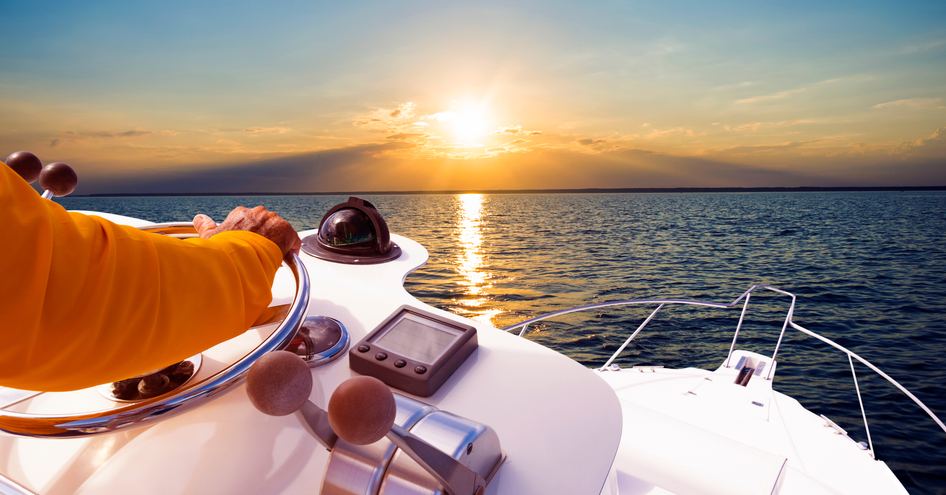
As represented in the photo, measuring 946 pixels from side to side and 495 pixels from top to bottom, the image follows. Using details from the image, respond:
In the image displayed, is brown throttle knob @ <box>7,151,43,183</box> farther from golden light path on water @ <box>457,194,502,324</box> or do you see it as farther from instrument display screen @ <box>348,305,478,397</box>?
golden light path on water @ <box>457,194,502,324</box>

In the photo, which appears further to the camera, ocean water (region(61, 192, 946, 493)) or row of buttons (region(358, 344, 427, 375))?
ocean water (region(61, 192, 946, 493))

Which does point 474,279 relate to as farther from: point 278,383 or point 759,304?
point 278,383

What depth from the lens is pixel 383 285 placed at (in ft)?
4.45

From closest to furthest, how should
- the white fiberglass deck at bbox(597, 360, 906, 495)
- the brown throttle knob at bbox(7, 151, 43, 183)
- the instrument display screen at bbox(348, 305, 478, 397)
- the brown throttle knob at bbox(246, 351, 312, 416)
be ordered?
the brown throttle knob at bbox(246, 351, 312, 416) < the instrument display screen at bbox(348, 305, 478, 397) < the brown throttle knob at bbox(7, 151, 43, 183) < the white fiberglass deck at bbox(597, 360, 906, 495)

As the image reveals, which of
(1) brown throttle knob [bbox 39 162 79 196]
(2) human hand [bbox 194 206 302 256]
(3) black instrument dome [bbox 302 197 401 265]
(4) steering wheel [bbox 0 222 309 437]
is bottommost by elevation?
(4) steering wheel [bbox 0 222 309 437]

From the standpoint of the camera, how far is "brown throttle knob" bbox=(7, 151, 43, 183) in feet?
3.13

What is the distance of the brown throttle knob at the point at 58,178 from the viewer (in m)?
1.04

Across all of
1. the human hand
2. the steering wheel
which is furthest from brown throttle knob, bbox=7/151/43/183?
the steering wheel

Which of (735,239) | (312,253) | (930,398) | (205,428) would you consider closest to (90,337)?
(205,428)

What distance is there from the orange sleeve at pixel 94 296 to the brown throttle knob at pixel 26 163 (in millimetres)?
669

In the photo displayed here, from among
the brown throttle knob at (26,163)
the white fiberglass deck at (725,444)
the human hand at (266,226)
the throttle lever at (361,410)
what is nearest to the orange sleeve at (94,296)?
the human hand at (266,226)

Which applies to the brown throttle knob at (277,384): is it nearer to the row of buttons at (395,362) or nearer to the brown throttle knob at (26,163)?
the row of buttons at (395,362)

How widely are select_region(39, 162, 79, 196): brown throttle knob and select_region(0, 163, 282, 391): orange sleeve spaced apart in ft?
→ 2.36

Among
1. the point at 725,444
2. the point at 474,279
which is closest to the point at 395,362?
the point at 725,444
